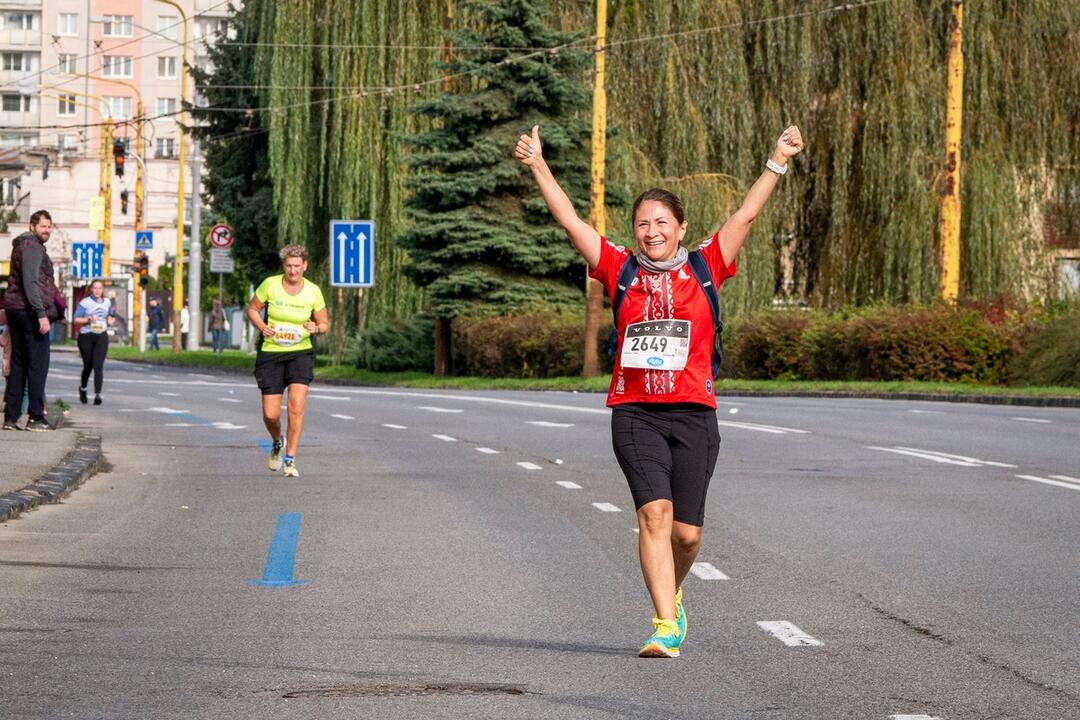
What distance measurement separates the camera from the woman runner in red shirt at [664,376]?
7.18 metres

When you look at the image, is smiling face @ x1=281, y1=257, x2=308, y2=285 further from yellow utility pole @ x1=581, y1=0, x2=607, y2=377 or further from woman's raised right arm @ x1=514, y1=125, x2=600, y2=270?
yellow utility pole @ x1=581, y1=0, x2=607, y2=377

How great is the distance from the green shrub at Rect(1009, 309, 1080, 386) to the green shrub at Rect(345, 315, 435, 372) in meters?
15.4

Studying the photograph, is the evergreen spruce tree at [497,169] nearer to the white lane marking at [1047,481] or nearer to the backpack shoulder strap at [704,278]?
the white lane marking at [1047,481]

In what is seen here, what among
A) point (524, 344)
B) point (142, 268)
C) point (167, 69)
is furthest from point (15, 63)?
point (524, 344)

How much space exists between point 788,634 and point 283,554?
360 centimetres

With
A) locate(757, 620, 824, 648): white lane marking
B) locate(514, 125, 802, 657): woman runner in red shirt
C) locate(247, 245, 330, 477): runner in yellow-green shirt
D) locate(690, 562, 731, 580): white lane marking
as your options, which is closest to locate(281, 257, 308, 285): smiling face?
locate(247, 245, 330, 477): runner in yellow-green shirt

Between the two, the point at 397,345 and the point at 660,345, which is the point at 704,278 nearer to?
the point at 660,345

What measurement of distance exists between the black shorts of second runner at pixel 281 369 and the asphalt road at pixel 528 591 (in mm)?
807

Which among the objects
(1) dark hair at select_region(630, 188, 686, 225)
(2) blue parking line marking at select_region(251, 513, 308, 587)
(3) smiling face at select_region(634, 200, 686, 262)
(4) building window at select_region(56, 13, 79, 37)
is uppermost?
(4) building window at select_region(56, 13, 79, 37)

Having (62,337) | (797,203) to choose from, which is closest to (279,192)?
(797,203)

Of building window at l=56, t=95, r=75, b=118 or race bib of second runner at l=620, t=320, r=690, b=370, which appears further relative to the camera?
building window at l=56, t=95, r=75, b=118

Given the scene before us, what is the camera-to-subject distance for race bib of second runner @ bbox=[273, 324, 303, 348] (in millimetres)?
15516

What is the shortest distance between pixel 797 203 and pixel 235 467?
72.2ft

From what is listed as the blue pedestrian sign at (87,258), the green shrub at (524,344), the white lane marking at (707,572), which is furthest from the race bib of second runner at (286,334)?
the blue pedestrian sign at (87,258)
